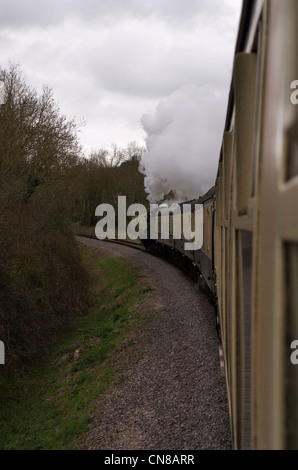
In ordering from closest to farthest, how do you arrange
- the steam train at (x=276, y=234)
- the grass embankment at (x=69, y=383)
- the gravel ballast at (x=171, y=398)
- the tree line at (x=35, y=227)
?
the steam train at (x=276, y=234) → the gravel ballast at (x=171, y=398) → the grass embankment at (x=69, y=383) → the tree line at (x=35, y=227)

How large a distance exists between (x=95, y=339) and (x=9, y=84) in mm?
15176

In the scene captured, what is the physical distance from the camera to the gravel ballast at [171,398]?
591cm

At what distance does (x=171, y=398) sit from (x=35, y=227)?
13.9 meters

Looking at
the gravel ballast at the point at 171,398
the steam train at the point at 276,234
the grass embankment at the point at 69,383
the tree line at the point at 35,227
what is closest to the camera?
the steam train at the point at 276,234

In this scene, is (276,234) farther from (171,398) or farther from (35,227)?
(35,227)

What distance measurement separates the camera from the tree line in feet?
43.5

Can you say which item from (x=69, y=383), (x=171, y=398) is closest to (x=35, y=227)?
(x=69, y=383)

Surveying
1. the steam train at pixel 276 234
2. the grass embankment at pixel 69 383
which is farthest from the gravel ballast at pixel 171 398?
the steam train at pixel 276 234

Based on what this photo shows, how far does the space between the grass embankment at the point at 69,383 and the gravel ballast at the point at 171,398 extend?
0.50m

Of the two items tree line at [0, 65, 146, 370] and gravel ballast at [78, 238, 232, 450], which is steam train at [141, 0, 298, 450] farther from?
tree line at [0, 65, 146, 370]

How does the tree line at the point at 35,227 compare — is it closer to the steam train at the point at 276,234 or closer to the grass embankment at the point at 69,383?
the grass embankment at the point at 69,383

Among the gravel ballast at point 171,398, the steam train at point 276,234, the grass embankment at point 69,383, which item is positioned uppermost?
the steam train at point 276,234

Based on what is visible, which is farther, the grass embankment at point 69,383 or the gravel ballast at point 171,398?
the grass embankment at point 69,383

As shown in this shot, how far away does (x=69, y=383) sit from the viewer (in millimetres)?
10383
